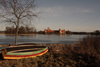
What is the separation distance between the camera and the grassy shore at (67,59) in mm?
6353

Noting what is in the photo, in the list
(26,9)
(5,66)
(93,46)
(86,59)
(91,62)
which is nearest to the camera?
(5,66)

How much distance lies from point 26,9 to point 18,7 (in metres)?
0.89

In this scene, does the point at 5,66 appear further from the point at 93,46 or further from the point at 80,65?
the point at 93,46

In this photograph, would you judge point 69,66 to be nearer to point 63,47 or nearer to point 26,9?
point 63,47

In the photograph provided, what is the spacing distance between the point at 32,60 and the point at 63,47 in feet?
14.0

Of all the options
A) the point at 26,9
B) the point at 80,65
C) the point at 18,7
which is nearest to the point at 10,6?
the point at 18,7

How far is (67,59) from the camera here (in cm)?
735

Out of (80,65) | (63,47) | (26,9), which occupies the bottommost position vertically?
(80,65)

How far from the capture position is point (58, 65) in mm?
6238

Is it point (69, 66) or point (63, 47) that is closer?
point (69, 66)

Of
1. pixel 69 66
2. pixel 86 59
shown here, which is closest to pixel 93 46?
pixel 86 59

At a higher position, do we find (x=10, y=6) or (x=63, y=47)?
(x=10, y=6)

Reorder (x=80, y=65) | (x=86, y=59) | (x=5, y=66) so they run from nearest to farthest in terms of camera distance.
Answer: (x=5, y=66)
(x=80, y=65)
(x=86, y=59)

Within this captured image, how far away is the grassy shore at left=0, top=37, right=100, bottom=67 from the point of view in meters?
6.35
